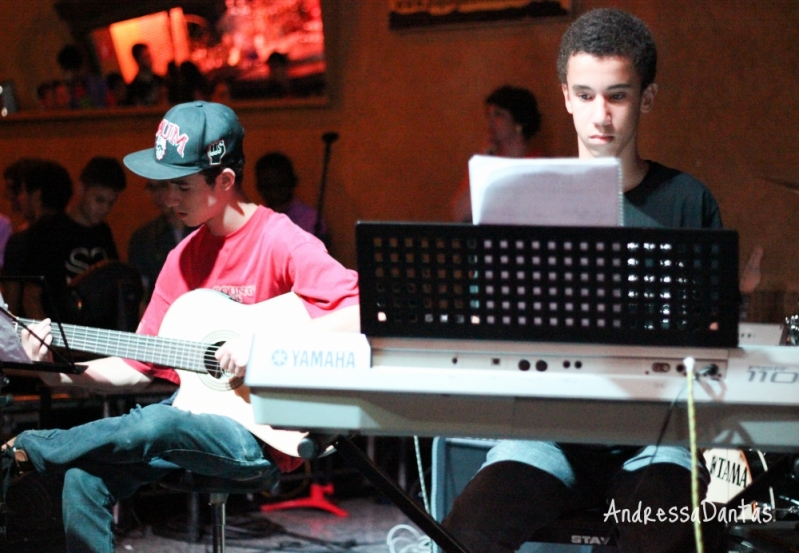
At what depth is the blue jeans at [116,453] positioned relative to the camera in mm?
2170

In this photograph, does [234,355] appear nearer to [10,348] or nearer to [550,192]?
[10,348]

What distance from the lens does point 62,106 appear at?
5773mm

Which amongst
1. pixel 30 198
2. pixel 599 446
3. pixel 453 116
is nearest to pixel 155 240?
pixel 30 198

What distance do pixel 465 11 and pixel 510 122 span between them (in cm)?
74

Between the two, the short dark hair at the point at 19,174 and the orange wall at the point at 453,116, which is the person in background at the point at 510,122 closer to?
the orange wall at the point at 453,116

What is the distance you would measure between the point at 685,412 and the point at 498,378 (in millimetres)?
311

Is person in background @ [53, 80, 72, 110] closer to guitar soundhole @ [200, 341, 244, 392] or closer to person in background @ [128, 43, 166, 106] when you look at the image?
person in background @ [128, 43, 166, 106]

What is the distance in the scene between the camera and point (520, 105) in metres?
4.68

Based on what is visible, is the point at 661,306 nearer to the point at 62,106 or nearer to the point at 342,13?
the point at 342,13

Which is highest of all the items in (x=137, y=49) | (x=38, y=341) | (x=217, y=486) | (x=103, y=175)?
(x=137, y=49)

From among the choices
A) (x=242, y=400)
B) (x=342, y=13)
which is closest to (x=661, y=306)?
(x=242, y=400)

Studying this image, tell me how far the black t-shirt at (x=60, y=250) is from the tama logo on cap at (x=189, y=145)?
187 cm

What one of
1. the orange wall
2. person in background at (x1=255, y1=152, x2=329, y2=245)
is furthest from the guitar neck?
the orange wall

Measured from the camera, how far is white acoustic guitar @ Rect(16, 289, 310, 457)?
2.38m
